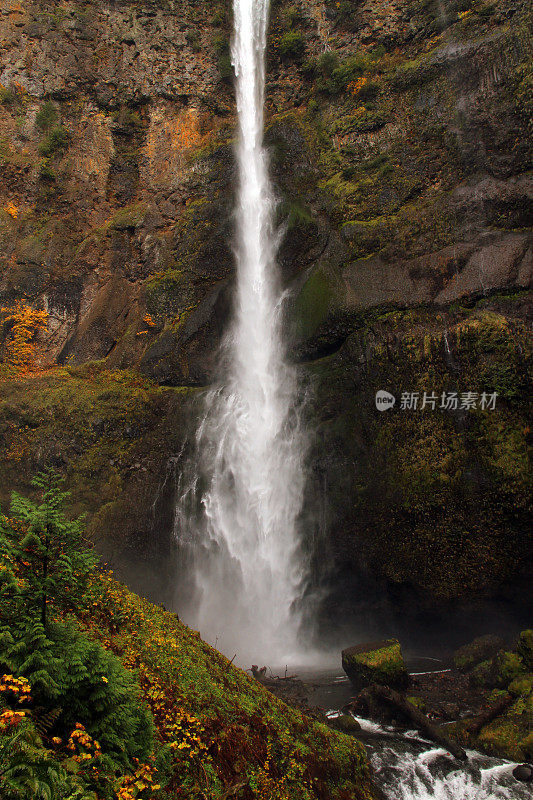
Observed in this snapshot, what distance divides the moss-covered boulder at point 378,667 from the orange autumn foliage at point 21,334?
Answer: 13924 mm

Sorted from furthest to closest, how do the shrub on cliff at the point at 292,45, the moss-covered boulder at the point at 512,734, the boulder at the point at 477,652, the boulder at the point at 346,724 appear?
the shrub on cliff at the point at 292,45 → the boulder at the point at 477,652 → the boulder at the point at 346,724 → the moss-covered boulder at the point at 512,734

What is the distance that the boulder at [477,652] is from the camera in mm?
9297

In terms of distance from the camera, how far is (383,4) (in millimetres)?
17406

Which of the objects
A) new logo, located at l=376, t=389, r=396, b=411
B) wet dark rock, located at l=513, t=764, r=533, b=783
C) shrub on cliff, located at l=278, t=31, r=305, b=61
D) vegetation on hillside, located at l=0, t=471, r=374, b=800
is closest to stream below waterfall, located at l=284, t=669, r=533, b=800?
wet dark rock, located at l=513, t=764, r=533, b=783

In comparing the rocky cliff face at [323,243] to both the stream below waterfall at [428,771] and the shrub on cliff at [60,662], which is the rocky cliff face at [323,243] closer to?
the stream below waterfall at [428,771]

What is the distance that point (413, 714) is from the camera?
7.28 metres

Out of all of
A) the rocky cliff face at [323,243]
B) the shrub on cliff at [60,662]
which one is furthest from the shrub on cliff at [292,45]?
the shrub on cliff at [60,662]

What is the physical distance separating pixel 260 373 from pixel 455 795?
1084cm

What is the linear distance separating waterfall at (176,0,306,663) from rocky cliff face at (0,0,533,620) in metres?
0.87

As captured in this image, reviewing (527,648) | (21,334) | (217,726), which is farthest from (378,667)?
(21,334)

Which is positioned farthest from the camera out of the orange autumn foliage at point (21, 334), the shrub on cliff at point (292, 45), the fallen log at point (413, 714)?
the shrub on cliff at point (292, 45)

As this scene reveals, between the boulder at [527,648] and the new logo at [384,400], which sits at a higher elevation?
the new logo at [384,400]

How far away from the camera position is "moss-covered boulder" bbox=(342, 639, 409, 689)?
841 centimetres

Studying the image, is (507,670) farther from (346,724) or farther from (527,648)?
(346,724)
